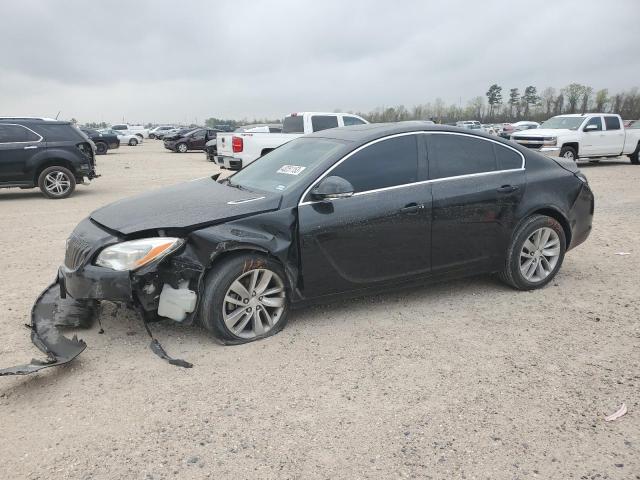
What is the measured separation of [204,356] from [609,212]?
8.34 metres

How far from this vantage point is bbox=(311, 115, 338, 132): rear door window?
48.9 feet

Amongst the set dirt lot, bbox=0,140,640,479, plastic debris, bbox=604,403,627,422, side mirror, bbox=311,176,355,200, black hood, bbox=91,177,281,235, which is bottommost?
plastic debris, bbox=604,403,627,422

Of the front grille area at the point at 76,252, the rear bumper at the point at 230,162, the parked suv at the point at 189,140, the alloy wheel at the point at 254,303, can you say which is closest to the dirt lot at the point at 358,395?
the alloy wheel at the point at 254,303

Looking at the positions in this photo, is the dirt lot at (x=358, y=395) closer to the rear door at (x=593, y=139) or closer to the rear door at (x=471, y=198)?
the rear door at (x=471, y=198)

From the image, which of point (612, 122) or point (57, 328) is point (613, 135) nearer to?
point (612, 122)

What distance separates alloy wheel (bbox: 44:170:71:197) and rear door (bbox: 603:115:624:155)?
17.1 meters

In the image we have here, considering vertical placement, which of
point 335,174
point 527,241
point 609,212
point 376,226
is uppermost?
point 335,174

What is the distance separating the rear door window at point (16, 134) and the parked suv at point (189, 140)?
830 inches

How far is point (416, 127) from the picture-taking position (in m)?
4.70

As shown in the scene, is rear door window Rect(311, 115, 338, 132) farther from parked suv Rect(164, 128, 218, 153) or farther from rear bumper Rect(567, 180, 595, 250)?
parked suv Rect(164, 128, 218, 153)

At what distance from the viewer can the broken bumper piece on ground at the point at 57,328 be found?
3369 mm

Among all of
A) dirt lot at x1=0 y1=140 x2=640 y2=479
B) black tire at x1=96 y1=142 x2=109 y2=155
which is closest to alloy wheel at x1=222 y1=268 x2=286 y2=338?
dirt lot at x1=0 y1=140 x2=640 y2=479

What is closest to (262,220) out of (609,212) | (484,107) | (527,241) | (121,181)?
(527,241)

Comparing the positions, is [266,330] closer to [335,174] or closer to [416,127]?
[335,174]
